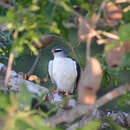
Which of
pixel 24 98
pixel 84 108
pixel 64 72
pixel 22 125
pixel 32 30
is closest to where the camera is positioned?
pixel 22 125

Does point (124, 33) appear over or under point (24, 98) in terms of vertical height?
over

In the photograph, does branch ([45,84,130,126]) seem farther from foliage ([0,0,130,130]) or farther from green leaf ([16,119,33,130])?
green leaf ([16,119,33,130])

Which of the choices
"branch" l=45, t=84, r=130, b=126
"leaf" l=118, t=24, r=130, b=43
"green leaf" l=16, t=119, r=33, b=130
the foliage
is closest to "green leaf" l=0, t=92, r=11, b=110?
the foliage

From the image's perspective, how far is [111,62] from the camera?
317 cm

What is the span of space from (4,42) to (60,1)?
264 centimetres

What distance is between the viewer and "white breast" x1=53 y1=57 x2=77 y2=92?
762 centimetres

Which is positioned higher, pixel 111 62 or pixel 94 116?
pixel 111 62

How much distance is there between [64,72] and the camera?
7.70 metres

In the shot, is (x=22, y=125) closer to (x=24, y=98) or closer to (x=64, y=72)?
(x=24, y=98)

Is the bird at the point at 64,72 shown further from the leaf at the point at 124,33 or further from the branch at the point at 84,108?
the leaf at the point at 124,33

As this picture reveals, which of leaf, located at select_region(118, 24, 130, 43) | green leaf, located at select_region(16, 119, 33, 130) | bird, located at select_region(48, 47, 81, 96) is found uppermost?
leaf, located at select_region(118, 24, 130, 43)

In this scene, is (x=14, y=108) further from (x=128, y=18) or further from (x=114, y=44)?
(x=128, y=18)

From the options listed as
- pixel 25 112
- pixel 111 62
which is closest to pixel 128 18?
pixel 111 62

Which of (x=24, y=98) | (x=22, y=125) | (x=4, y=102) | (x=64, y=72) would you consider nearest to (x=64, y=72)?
(x=64, y=72)
